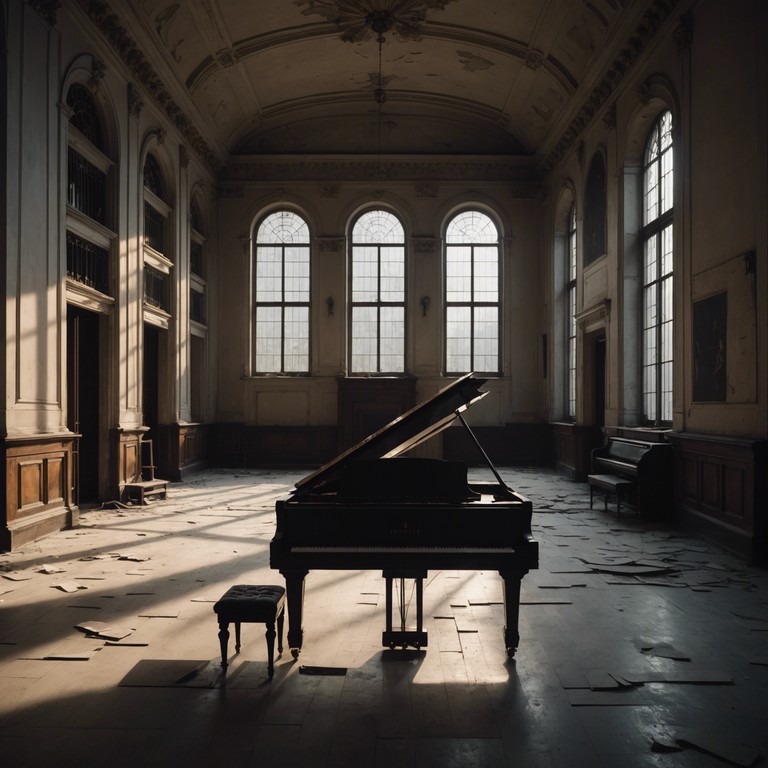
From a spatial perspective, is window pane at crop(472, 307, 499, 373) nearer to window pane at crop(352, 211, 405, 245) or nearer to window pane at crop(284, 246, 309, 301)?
window pane at crop(352, 211, 405, 245)

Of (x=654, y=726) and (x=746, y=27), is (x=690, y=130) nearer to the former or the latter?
(x=746, y=27)

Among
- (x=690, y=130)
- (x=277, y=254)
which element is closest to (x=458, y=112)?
(x=277, y=254)

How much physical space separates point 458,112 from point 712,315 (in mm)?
9690

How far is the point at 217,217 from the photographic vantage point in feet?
52.6

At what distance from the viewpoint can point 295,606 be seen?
409 cm

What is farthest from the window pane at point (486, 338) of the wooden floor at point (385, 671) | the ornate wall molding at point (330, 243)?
the wooden floor at point (385, 671)

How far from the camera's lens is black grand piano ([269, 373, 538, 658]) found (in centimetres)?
397

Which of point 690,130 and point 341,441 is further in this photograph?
point 341,441

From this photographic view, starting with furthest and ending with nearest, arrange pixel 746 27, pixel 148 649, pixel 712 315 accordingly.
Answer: pixel 712 315 → pixel 746 27 → pixel 148 649

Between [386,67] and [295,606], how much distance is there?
40.6 feet

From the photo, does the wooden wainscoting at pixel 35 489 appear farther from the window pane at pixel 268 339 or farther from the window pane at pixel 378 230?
the window pane at pixel 378 230

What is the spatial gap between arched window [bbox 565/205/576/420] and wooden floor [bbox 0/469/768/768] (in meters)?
8.02

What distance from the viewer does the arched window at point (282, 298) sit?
16.1 metres

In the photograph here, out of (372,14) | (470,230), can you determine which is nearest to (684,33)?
(372,14)
